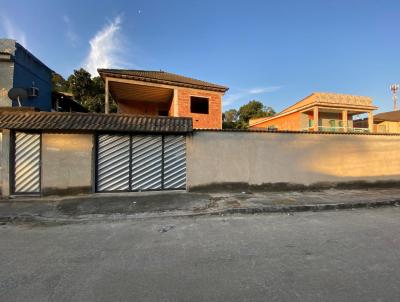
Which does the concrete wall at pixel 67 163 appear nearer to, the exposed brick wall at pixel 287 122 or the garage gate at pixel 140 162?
the garage gate at pixel 140 162

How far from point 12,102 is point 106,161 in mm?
5726

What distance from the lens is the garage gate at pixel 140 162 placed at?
8.67 m

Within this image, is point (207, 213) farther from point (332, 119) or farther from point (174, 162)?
point (332, 119)

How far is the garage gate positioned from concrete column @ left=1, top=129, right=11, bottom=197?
9.42 ft

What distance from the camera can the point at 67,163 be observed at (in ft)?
27.2

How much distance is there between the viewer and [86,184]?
8.36m

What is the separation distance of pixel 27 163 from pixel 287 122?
72.8 feet

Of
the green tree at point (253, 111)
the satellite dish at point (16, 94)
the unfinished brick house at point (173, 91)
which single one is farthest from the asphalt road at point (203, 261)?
the green tree at point (253, 111)

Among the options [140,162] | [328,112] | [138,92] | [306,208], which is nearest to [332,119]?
[328,112]

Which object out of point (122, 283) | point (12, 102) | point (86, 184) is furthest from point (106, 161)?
point (122, 283)

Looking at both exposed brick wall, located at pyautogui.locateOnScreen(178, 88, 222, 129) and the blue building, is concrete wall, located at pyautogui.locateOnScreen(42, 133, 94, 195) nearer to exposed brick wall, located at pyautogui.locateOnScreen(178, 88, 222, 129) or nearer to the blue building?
the blue building

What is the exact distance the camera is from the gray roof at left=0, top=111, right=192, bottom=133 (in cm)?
781

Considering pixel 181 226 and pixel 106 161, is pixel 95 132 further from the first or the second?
pixel 181 226

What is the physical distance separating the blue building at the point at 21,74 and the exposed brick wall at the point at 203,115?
24.7ft
